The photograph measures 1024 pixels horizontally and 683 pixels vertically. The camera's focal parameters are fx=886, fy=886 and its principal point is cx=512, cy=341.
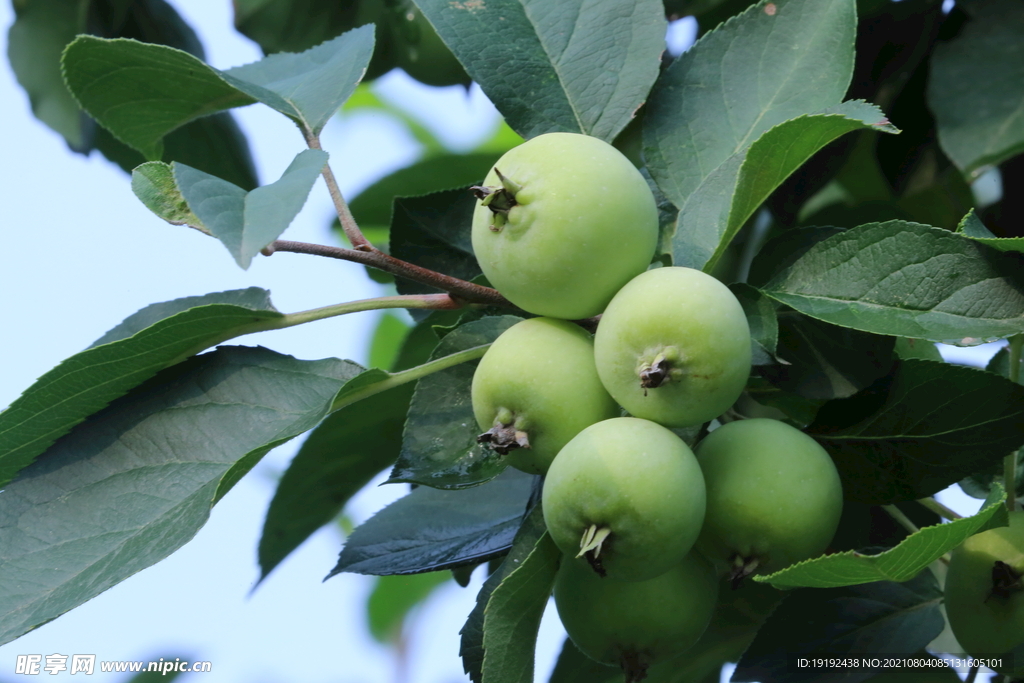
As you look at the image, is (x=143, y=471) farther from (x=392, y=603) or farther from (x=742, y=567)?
(x=392, y=603)

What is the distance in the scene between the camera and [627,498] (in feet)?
1.83

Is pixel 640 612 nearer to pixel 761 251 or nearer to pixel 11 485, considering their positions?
pixel 761 251

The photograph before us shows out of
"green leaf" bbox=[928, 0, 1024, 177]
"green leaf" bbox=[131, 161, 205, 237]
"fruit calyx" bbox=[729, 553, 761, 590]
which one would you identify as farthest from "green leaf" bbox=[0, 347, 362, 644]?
"green leaf" bbox=[928, 0, 1024, 177]

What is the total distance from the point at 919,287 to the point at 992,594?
26 cm

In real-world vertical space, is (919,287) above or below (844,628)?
above

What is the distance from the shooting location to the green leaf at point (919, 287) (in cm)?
62

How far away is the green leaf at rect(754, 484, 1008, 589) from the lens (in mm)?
560

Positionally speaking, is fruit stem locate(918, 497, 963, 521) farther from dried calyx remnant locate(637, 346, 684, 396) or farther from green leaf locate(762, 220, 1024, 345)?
dried calyx remnant locate(637, 346, 684, 396)

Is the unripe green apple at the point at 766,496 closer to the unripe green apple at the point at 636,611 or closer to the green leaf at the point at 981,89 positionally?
the unripe green apple at the point at 636,611

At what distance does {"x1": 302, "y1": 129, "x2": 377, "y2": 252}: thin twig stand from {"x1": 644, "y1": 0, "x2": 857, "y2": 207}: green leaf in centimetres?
27

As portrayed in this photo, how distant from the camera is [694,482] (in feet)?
1.90

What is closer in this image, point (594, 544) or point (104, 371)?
point (594, 544)

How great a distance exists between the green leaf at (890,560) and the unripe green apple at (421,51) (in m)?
1.05

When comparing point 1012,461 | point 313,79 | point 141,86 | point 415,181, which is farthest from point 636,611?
point 415,181
